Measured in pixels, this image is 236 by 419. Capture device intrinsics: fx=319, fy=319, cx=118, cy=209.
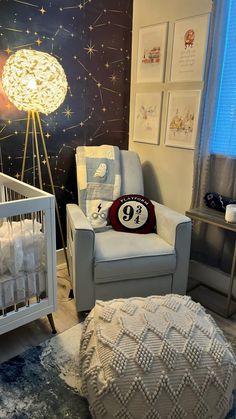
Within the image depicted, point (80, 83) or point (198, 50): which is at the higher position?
point (198, 50)

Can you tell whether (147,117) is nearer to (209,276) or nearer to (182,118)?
(182,118)

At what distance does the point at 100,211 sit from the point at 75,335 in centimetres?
91

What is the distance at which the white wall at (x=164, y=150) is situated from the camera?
2.40m

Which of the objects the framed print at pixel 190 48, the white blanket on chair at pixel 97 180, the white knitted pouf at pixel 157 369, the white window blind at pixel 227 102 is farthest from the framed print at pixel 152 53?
the white knitted pouf at pixel 157 369

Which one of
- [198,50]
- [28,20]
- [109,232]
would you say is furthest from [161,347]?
[28,20]

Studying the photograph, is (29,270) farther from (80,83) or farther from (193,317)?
(80,83)

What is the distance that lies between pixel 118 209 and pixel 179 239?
1.80ft

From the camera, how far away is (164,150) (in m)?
2.67

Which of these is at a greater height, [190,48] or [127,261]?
[190,48]

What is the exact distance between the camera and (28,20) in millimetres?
2211

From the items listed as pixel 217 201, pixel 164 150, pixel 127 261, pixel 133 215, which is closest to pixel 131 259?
pixel 127 261

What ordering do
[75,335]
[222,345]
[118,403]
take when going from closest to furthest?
[118,403] → [222,345] → [75,335]

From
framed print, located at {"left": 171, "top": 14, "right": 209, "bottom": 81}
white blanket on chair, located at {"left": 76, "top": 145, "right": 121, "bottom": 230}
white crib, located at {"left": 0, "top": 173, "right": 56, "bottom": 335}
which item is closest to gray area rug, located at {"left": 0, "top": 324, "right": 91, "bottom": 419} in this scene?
white crib, located at {"left": 0, "top": 173, "right": 56, "bottom": 335}

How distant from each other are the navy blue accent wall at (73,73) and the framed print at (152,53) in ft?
0.49
